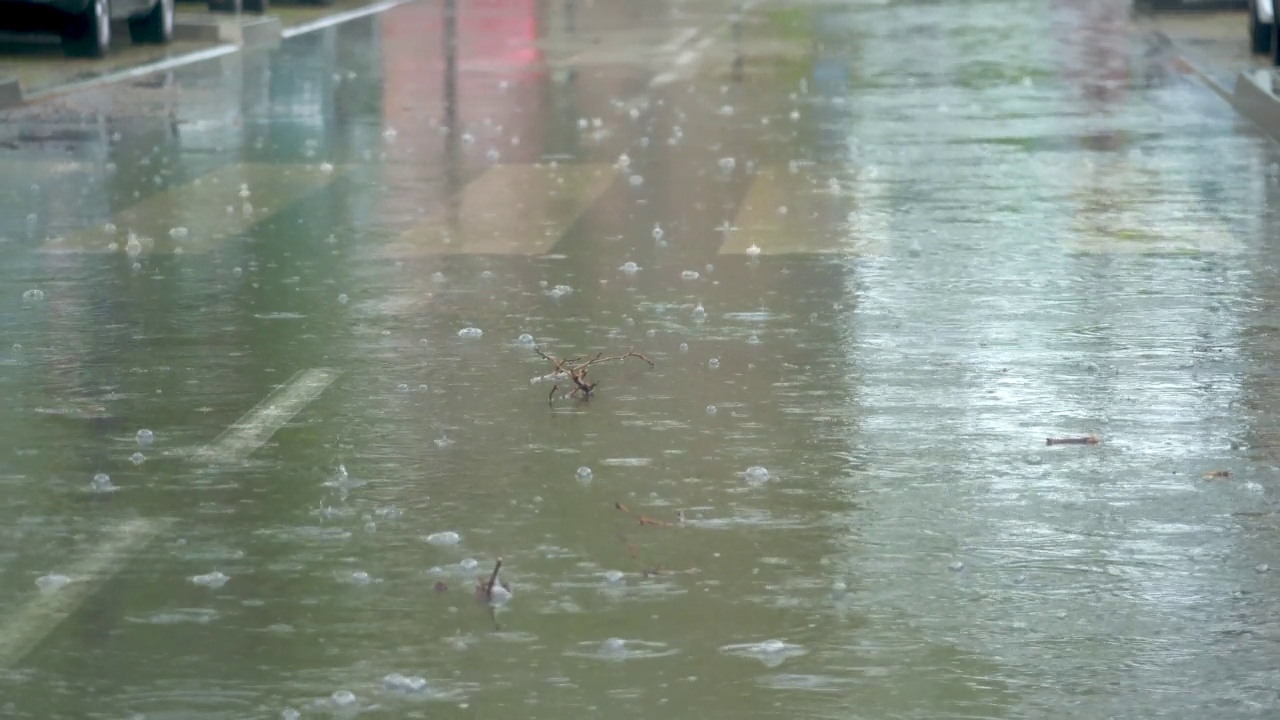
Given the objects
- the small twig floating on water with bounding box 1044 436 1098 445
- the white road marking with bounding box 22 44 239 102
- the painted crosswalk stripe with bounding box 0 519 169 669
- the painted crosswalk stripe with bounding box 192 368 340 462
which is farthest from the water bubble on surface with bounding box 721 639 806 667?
the white road marking with bounding box 22 44 239 102

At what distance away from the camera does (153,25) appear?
22422 millimetres

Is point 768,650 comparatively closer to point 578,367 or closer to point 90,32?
point 578,367

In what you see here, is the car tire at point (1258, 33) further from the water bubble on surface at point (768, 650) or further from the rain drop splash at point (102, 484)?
the water bubble on surface at point (768, 650)

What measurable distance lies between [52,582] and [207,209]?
6547 mm

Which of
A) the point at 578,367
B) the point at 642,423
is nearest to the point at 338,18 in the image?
A: the point at 578,367

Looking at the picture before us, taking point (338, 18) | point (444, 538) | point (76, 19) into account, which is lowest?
point (338, 18)

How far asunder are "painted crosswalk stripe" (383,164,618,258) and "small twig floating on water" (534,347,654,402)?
2393 mm

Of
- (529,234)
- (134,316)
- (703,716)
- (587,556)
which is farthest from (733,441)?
(529,234)

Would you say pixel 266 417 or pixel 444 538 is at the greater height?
pixel 444 538

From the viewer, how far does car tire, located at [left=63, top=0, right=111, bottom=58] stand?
20.5 metres

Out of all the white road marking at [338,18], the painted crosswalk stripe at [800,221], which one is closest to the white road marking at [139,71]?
the white road marking at [338,18]

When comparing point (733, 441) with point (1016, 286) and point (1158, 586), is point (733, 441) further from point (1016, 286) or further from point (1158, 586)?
point (1016, 286)

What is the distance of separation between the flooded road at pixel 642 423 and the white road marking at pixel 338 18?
10.0m

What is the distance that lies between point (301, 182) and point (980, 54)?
10.9m
